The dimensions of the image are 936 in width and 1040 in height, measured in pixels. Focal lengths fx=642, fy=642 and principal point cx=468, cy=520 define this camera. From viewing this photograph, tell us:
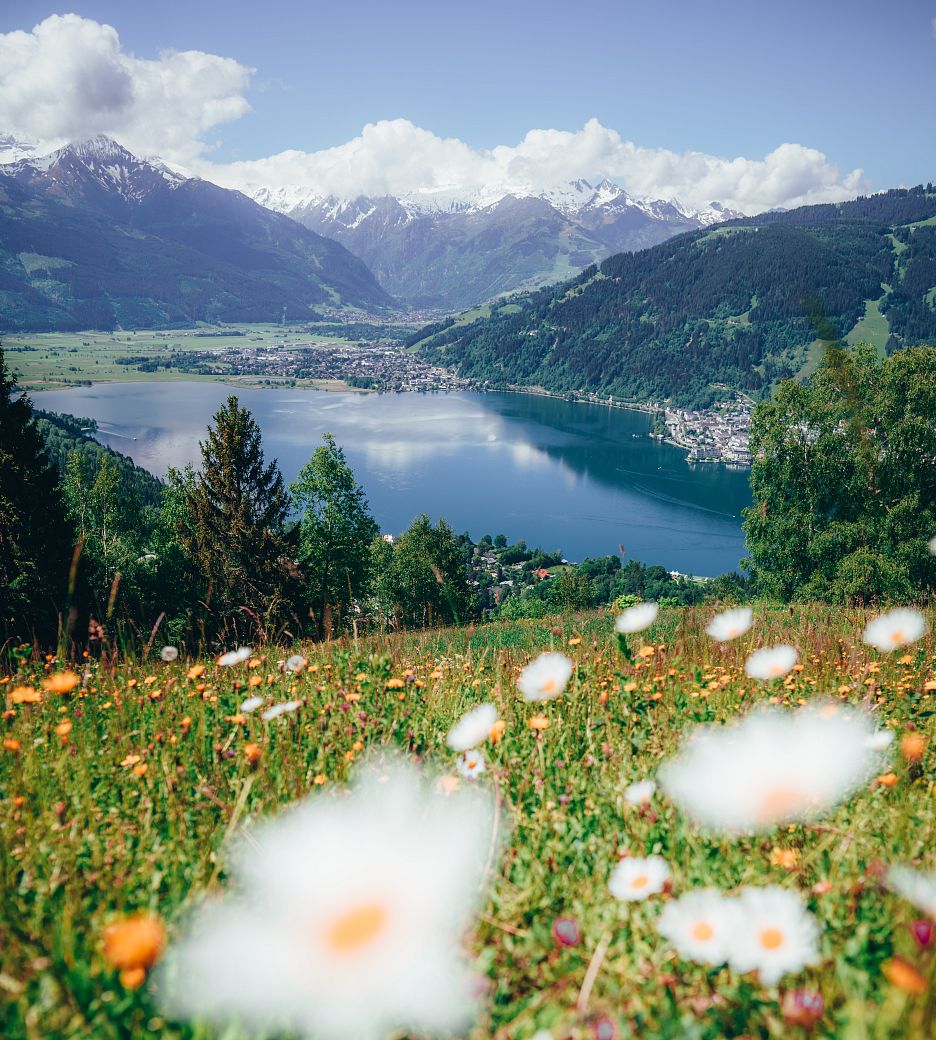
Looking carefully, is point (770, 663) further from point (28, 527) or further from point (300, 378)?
point (300, 378)

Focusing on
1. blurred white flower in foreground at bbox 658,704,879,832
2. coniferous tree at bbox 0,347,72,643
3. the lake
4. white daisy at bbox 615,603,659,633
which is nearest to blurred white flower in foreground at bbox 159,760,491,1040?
blurred white flower in foreground at bbox 658,704,879,832

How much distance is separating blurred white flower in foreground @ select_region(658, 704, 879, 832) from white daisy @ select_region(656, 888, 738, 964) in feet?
1.50

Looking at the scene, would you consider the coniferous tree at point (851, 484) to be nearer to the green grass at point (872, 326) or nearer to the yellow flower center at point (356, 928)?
the yellow flower center at point (356, 928)

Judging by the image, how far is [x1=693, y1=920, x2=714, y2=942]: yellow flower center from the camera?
1.30 metres

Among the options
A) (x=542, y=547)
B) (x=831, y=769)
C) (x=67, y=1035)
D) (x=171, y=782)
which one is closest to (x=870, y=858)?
(x=831, y=769)

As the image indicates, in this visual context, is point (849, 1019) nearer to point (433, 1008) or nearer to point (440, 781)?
point (433, 1008)

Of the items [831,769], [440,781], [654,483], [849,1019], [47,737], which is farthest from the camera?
[654,483]

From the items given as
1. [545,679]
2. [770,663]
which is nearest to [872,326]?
[770,663]

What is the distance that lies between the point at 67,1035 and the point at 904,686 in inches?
139

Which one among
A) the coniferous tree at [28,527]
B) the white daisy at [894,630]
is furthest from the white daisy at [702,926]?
the coniferous tree at [28,527]

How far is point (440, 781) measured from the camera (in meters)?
2.17

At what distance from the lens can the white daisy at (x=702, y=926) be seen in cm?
126

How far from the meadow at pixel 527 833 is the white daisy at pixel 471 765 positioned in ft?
0.20

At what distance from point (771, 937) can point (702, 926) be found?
135mm
